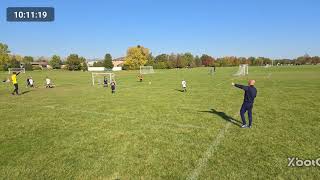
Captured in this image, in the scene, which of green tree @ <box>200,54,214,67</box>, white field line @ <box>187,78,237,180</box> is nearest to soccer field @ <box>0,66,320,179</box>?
white field line @ <box>187,78,237,180</box>

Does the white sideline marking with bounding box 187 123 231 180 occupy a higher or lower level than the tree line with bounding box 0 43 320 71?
lower

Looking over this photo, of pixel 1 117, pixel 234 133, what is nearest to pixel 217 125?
pixel 234 133

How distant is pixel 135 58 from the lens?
398 feet

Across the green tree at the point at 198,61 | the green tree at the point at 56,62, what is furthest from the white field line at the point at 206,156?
the green tree at the point at 198,61

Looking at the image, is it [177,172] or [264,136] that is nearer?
[177,172]

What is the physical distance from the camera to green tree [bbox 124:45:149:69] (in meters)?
120

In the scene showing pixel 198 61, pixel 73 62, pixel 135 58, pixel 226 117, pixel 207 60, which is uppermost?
pixel 207 60

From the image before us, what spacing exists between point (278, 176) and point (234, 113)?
25.1 feet

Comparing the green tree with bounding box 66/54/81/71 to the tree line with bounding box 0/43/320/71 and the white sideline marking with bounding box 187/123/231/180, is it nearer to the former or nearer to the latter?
the tree line with bounding box 0/43/320/71

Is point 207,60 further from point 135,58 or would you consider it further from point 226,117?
point 226,117

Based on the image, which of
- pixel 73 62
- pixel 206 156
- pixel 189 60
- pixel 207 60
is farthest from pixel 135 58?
pixel 206 156

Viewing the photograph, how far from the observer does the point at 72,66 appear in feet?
395

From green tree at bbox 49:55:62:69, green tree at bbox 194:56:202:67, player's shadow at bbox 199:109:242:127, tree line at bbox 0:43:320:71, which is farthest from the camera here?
green tree at bbox 194:56:202:67

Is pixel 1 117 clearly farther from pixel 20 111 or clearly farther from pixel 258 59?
pixel 258 59
